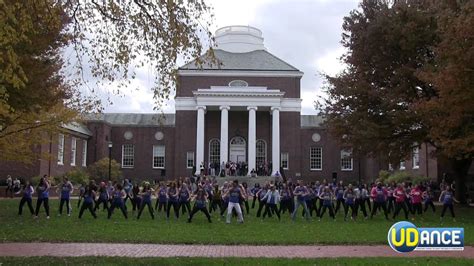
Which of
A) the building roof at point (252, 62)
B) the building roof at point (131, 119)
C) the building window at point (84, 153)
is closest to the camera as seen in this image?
the building window at point (84, 153)

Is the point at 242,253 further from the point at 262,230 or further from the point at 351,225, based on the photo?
the point at 351,225

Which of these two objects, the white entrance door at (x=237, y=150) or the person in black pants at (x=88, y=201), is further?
the white entrance door at (x=237, y=150)

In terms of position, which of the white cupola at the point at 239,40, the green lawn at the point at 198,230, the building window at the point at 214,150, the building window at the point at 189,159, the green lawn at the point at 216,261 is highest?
the white cupola at the point at 239,40

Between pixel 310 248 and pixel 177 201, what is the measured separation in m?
8.35

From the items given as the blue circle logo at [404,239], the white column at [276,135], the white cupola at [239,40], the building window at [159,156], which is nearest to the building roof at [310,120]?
the white column at [276,135]

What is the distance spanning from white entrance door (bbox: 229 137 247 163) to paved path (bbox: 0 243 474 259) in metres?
37.8

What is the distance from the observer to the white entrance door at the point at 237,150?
170ft

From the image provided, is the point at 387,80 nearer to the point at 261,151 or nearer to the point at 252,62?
the point at 261,151

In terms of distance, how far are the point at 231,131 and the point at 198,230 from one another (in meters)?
34.6

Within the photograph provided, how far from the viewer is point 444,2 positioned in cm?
2319

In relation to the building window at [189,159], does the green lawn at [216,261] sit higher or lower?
lower

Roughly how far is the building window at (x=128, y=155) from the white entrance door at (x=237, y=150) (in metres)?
10.6

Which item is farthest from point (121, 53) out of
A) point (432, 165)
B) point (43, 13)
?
A: point (432, 165)

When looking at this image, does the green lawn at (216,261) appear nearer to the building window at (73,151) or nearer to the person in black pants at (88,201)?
the person in black pants at (88,201)
